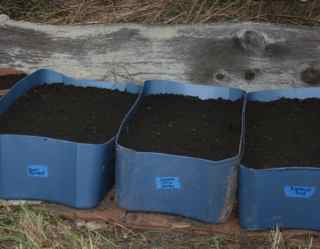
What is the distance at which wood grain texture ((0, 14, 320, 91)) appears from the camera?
2.86 meters

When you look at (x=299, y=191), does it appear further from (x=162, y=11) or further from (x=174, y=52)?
(x=162, y=11)

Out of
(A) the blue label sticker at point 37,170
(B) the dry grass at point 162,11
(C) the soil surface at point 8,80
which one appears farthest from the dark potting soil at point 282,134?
(C) the soil surface at point 8,80

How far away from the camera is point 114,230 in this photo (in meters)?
2.33

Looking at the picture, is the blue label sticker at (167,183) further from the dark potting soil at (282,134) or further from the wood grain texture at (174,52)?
the wood grain texture at (174,52)

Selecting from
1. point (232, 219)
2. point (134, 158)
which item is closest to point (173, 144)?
point (134, 158)

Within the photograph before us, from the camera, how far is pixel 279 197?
217 centimetres

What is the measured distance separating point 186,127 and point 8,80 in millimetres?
1035

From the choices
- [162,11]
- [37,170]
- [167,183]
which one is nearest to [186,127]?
[167,183]

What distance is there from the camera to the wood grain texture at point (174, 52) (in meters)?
2.86

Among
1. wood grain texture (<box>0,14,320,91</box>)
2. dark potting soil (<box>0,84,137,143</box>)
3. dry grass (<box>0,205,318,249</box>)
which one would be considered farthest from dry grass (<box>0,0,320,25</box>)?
dry grass (<box>0,205,318,249</box>)

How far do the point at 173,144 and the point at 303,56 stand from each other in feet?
2.88

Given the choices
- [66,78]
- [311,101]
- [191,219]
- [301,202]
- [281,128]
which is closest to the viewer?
[301,202]

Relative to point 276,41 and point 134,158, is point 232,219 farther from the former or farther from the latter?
point 276,41

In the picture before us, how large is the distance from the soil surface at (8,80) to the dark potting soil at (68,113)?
164 millimetres
